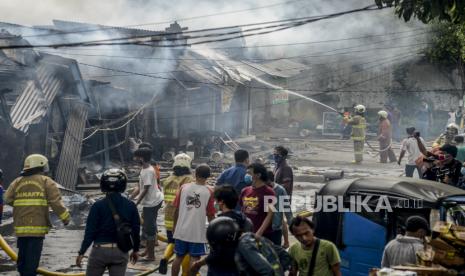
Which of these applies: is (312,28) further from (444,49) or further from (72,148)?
(72,148)

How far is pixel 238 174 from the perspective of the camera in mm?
9250

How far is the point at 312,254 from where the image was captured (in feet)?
19.0

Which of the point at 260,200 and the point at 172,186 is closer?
the point at 260,200

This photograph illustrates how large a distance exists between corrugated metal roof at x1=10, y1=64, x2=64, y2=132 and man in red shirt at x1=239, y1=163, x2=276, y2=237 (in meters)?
8.26

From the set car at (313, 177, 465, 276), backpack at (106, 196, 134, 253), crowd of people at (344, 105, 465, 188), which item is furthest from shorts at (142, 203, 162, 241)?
crowd of people at (344, 105, 465, 188)

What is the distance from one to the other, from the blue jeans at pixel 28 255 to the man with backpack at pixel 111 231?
3.91ft

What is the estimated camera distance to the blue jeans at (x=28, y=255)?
25.4ft

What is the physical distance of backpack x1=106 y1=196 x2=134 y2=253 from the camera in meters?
6.65

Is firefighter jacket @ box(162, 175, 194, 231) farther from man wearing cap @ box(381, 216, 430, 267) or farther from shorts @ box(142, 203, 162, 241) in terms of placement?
man wearing cap @ box(381, 216, 430, 267)

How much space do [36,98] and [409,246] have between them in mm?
11521

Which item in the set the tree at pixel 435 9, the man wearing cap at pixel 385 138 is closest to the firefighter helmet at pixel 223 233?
the tree at pixel 435 9

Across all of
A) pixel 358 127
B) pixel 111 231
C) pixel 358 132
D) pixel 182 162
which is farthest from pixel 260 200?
pixel 358 132

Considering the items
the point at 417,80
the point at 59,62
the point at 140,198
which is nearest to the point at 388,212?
the point at 140,198

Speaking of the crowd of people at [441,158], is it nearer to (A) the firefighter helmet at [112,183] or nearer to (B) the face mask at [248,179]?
(B) the face mask at [248,179]
